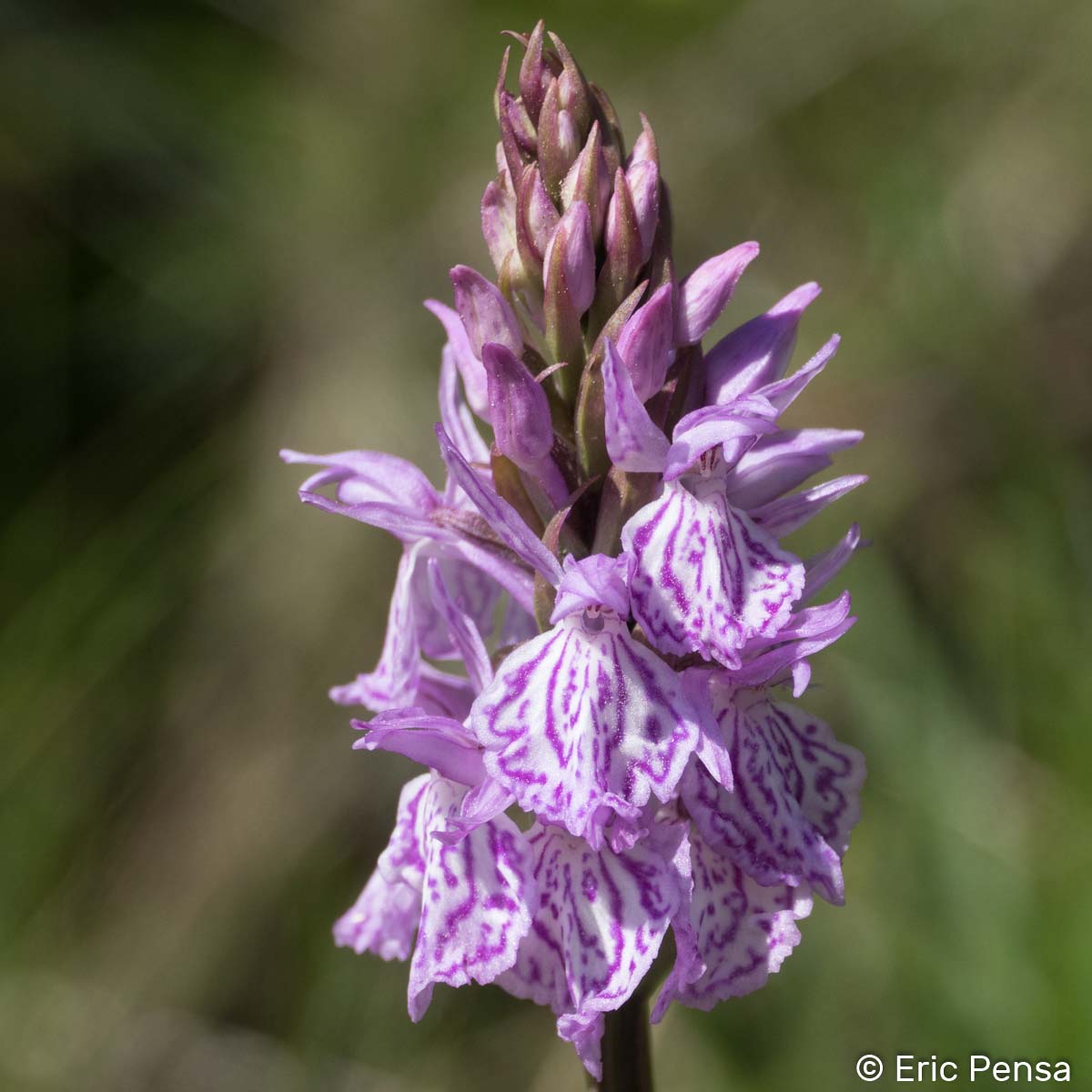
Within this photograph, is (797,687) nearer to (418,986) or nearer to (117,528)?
(418,986)

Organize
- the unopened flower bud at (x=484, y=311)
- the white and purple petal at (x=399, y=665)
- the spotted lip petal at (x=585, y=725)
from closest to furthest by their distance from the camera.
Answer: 1. the spotted lip petal at (x=585, y=725)
2. the unopened flower bud at (x=484, y=311)
3. the white and purple petal at (x=399, y=665)

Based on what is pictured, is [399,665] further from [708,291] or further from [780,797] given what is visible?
[708,291]

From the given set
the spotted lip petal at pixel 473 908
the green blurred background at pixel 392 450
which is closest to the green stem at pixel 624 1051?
the spotted lip petal at pixel 473 908

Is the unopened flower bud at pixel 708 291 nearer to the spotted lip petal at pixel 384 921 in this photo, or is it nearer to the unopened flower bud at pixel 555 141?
the unopened flower bud at pixel 555 141

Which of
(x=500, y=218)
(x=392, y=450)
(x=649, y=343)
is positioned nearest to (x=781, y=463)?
(x=649, y=343)

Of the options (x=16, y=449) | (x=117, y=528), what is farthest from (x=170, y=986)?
(x=16, y=449)

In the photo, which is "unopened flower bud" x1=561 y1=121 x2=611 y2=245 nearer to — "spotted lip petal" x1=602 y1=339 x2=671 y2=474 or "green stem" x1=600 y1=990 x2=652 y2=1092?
"spotted lip petal" x1=602 y1=339 x2=671 y2=474

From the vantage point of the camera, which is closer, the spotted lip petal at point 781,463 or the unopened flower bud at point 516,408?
the unopened flower bud at point 516,408
